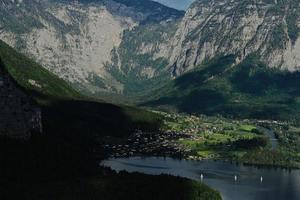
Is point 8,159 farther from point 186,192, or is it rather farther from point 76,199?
point 186,192

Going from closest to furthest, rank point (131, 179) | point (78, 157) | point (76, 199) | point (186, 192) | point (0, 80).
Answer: point (0, 80), point (76, 199), point (78, 157), point (131, 179), point (186, 192)

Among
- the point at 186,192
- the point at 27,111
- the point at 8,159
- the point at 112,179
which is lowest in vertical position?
the point at 186,192

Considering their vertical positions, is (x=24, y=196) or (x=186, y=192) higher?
(x=24, y=196)

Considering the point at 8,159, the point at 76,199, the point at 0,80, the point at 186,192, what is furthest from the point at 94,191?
the point at 186,192

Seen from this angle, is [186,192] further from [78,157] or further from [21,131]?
[21,131]

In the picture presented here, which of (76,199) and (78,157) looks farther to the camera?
(78,157)

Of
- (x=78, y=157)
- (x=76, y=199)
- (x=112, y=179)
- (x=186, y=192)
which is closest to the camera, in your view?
(x=76, y=199)

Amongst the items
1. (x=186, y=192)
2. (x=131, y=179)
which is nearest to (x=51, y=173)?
(x=131, y=179)
